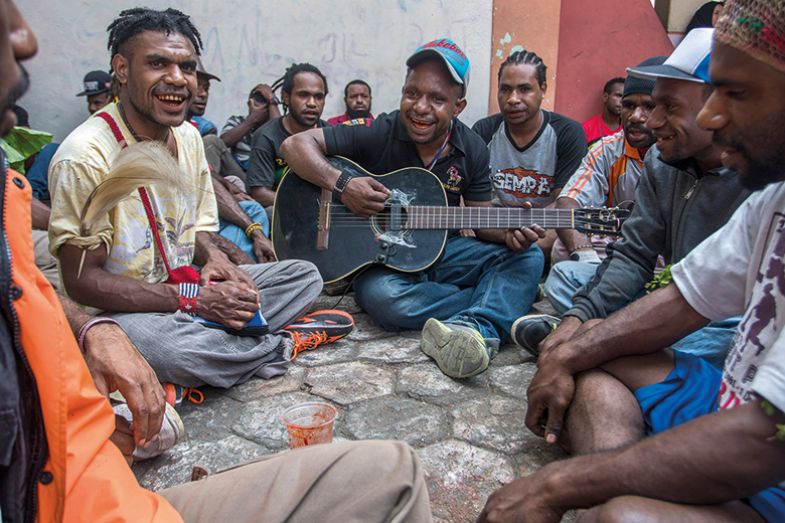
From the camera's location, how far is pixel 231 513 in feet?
4.04

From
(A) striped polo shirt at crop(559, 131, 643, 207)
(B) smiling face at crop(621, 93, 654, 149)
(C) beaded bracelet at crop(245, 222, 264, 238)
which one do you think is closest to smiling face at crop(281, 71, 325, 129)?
(C) beaded bracelet at crop(245, 222, 264, 238)

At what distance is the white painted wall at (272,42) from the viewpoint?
5.56 metres

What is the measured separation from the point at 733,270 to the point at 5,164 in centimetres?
182

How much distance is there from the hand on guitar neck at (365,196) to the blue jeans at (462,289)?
1.31 feet

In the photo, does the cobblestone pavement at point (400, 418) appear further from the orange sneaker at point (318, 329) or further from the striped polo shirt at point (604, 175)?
the striped polo shirt at point (604, 175)

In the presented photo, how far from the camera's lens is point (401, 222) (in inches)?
153

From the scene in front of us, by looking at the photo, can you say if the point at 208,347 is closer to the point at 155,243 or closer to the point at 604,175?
the point at 155,243

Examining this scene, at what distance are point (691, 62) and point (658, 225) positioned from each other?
0.71 m

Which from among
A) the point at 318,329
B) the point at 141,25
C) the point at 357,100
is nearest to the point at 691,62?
the point at 318,329

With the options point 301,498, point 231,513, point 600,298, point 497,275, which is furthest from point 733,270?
point 497,275

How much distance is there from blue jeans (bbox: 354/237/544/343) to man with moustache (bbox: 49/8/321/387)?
860 mm

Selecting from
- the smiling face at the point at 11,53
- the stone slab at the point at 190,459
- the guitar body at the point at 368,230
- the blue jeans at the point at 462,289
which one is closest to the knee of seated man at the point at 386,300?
the blue jeans at the point at 462,289

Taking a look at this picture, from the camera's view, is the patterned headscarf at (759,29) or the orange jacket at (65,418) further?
the patterned headscarf at (759,29)

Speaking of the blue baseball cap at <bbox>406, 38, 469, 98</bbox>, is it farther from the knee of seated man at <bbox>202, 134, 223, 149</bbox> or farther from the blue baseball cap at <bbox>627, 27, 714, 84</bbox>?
the knee of seated man at <bbox>202, 134, 223, 149</bbox>
